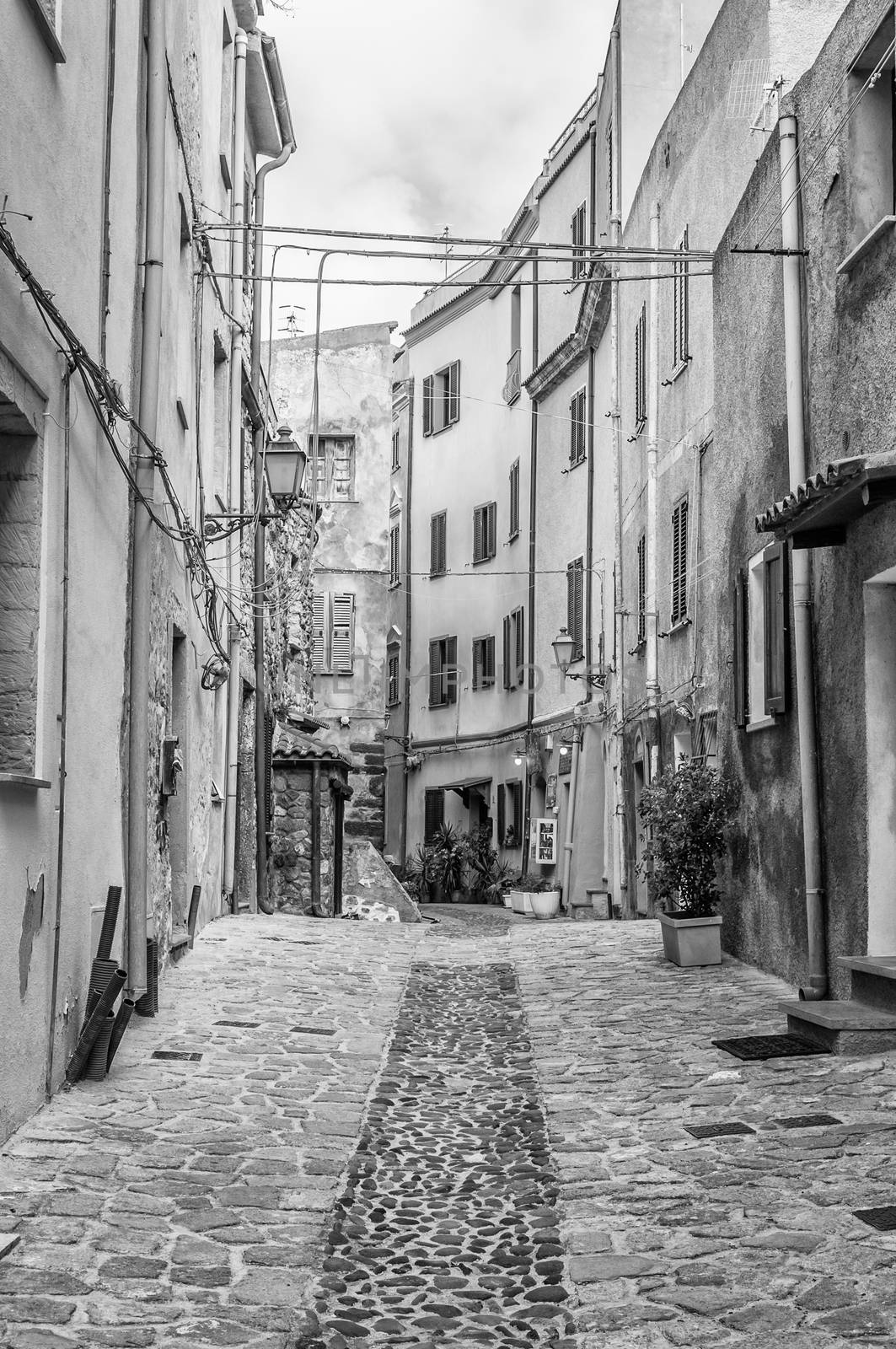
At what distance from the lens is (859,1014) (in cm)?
743

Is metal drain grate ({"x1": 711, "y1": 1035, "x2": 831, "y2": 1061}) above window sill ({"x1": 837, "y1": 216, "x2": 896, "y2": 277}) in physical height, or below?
below

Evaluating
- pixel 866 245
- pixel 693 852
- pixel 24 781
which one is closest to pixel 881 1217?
pixel 24 781

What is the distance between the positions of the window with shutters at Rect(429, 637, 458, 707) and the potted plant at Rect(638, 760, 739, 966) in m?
20.4

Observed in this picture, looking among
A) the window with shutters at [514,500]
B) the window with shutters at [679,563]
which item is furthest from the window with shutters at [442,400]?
the window with shutters at [679,563]

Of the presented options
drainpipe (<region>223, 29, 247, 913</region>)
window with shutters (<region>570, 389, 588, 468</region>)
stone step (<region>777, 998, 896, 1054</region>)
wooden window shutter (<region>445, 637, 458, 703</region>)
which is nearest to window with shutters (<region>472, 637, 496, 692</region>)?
wooden window shutter (<region>445, 637, 458, 703</region>)

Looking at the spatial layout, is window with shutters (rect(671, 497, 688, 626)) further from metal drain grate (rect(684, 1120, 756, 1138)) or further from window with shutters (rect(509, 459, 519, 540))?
window with shutters (rect(509, 459, 519, 540))

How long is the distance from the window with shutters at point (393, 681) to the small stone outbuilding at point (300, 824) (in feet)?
55.4

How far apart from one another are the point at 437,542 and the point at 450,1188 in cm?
2900

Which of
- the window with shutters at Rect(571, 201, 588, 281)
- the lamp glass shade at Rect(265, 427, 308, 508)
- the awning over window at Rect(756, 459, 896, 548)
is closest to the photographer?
the awning over window at Rect(756, 459, 896, 548)

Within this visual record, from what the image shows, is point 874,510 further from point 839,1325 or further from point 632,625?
point 632,625

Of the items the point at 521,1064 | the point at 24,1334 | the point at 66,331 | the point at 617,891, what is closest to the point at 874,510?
the point at 521,1064

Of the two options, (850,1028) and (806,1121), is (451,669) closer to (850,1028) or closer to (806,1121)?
(850,1028)

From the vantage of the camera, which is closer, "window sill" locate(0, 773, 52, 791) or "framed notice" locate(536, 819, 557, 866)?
"window sill" locate(0, 773, 52, 791)

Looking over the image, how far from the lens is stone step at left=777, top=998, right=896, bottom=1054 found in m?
7.16
